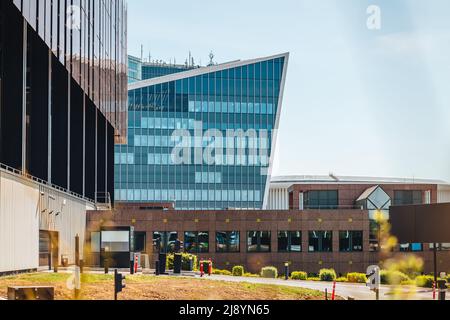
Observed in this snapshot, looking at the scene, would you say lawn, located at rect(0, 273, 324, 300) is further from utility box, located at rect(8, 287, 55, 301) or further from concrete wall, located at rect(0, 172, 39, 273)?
concrete wall, located at rect(0, 172, 39, 273)

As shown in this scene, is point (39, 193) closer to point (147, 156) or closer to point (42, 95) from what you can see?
point (42, 95)

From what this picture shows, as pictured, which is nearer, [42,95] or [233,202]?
[42,95]

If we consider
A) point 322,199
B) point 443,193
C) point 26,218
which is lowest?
point 26,218

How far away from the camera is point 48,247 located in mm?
41719

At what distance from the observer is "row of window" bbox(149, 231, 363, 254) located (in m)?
61.0

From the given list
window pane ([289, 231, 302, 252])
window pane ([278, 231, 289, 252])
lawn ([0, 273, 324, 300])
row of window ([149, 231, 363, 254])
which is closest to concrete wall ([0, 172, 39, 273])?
lawn ([0, 273, 324, 300])

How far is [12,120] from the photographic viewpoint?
136 ft

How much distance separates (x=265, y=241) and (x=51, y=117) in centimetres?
2021

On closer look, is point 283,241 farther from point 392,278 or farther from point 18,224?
point 392,278

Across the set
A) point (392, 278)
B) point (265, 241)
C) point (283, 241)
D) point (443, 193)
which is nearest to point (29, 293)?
point (392, 278)

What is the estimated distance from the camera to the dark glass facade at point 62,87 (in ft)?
134

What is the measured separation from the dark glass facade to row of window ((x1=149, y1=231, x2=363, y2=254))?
29.7 ft

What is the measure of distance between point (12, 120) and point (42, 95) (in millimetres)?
6029

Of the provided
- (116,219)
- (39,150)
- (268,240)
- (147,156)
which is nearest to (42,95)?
(39,150)
